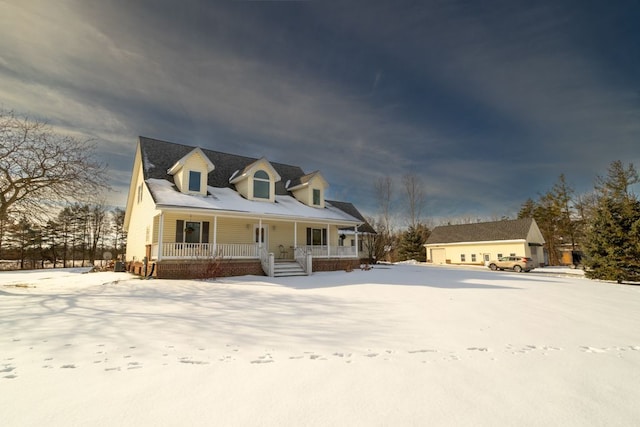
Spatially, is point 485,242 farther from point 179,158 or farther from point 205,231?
point 179,158

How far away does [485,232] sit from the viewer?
119 ft

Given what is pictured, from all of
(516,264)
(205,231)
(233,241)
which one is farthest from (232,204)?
(516,264)

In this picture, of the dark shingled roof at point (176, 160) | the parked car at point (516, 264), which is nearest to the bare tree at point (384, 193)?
the parked car at point (516, 264)

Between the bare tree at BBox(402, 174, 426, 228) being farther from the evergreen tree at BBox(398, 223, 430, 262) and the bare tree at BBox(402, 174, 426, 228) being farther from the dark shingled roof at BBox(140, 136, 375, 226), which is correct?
the dark shingled roof at BBox(140, 136, 375, 226)

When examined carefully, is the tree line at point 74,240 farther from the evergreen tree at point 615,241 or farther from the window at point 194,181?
the evergreen tree at point 615,241

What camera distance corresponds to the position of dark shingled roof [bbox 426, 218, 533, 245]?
3334 centimetres

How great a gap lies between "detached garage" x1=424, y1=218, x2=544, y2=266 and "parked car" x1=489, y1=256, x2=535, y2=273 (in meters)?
5.64

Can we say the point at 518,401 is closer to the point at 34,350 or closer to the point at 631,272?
the point at 34,350

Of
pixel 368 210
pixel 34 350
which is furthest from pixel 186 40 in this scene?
pixel 368 210

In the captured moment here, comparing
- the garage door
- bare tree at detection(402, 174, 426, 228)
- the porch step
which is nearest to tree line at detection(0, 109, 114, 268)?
the porch step

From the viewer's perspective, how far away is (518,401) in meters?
3.20

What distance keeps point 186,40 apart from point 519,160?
2723 cm

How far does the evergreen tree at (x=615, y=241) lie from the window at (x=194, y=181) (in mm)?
23822

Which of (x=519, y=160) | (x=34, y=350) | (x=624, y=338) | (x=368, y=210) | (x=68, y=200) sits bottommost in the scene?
(x=624, y=338)
